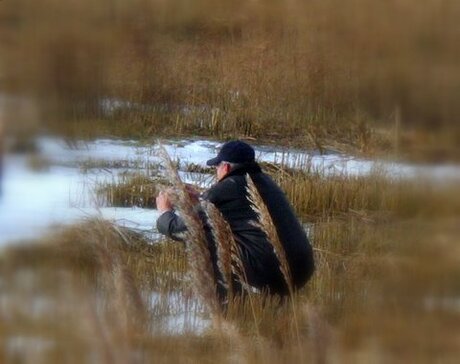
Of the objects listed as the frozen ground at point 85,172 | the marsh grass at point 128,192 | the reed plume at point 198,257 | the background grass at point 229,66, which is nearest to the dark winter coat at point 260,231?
the frozen ground at point 85,172

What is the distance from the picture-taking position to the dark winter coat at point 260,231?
483 centimetres

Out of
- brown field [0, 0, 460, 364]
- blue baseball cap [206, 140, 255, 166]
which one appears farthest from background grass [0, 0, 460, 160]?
blue baseball cap [206, 140, 255, 166]

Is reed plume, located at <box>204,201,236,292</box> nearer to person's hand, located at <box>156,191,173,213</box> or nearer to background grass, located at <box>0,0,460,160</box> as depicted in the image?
person's hand, located at <box>156,191,173,213</box>

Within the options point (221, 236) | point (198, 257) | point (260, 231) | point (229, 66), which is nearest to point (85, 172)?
point (229, 66)

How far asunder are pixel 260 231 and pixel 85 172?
3.13 m

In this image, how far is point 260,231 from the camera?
4938 mm

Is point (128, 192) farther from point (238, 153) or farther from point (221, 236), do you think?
point (221, 236)

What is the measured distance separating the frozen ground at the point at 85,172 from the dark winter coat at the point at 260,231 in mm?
599

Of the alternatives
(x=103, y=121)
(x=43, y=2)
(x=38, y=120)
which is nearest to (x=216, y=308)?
(x=38, y=120)

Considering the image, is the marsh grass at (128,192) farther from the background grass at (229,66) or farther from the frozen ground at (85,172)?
the background grass at (229,66)

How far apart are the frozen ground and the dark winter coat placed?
0.60 m

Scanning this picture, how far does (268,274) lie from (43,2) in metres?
3.88

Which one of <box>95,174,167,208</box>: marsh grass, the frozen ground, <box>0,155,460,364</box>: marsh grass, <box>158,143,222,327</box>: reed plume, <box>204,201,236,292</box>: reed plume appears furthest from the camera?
<box>95,174,167,208</box>: marsh grass

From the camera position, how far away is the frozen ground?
208 inches
